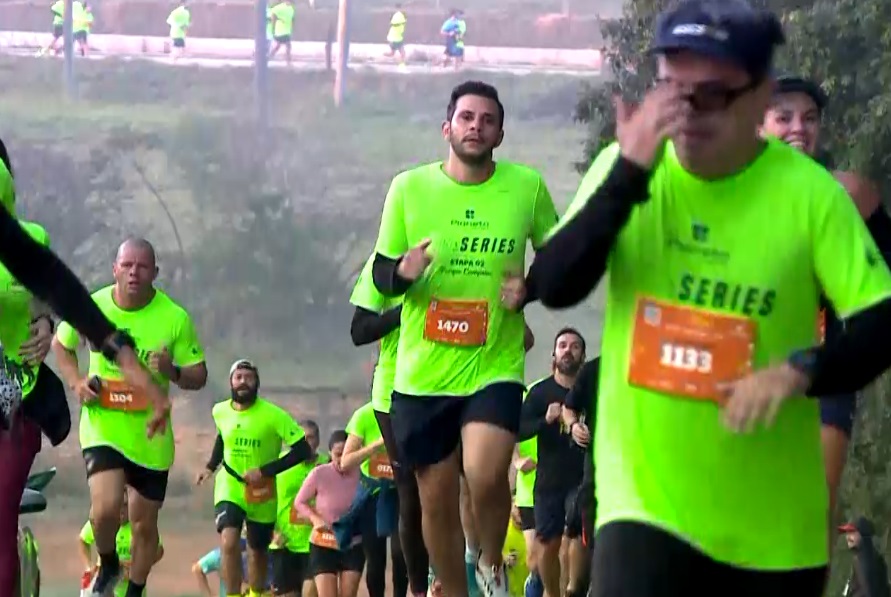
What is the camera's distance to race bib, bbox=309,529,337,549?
13531 mm

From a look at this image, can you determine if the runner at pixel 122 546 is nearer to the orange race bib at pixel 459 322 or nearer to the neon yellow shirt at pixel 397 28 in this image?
the orange race bib at pixel 459 322

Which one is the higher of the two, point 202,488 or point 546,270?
point 546,270

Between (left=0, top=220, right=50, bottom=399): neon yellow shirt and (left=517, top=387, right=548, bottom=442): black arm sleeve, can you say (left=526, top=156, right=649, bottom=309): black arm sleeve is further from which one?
(left=517, top=387, right=548, bottom=442): black arm sleeve

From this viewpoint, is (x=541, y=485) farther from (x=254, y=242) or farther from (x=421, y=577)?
(x=254, y=242)

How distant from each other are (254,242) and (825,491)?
91.9 ft

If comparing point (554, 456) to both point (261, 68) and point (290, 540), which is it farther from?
point (261, 68)

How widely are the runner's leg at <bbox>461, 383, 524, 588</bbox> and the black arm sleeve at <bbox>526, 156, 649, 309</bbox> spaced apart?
3153 millimetres

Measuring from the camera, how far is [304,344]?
102 feet

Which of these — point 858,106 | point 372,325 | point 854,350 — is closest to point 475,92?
point 372,325

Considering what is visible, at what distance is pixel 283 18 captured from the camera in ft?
110

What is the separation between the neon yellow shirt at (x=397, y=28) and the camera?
33.6m

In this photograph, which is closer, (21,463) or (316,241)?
(21,463)

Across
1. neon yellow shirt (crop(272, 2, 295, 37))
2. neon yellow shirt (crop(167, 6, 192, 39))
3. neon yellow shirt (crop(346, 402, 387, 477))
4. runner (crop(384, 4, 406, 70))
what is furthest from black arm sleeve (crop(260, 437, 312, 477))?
neon yellow shirt (crop(167, 6, 192, 39))

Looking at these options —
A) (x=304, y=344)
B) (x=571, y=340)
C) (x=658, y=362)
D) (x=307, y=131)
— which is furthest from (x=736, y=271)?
(x=307, y=131)
